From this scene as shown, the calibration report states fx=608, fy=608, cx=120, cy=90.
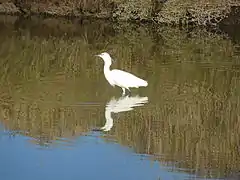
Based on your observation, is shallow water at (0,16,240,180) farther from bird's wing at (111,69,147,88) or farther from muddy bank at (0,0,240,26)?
muddy bank at (0,0,240,26)

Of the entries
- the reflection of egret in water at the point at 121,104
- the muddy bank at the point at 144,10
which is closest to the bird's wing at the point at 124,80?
the reflection of egret in water at the point at 121,104

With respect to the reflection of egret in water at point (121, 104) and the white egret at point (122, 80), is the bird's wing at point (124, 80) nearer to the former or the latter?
the white egret at point (122, 80)

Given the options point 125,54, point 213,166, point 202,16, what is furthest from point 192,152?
point 202,16

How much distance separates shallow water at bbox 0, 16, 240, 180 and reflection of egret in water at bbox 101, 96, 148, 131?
2 centimetres

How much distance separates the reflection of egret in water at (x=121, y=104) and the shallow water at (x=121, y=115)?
0.02 metres

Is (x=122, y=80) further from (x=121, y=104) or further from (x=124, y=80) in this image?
(x=121, y=104)

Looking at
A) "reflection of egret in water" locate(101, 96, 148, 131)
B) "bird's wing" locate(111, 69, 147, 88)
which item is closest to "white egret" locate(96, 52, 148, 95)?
"bird's wing" locate(111, 69, 147, 88)

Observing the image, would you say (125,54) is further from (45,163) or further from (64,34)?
(45,163)

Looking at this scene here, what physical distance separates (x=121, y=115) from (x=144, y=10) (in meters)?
21.7

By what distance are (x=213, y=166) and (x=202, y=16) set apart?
2337 centimetres

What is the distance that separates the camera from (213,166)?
31.6 feet

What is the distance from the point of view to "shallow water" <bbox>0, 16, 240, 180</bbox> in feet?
31.5

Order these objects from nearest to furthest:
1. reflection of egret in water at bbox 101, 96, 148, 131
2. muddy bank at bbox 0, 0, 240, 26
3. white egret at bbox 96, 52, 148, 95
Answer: reflection of egret in water at bbox 101, 96, 148, 131, white egret at bbox 96, 52, 148, 95, muddy bank at bbox 0, 0, 240, 26

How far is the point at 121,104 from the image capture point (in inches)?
515
